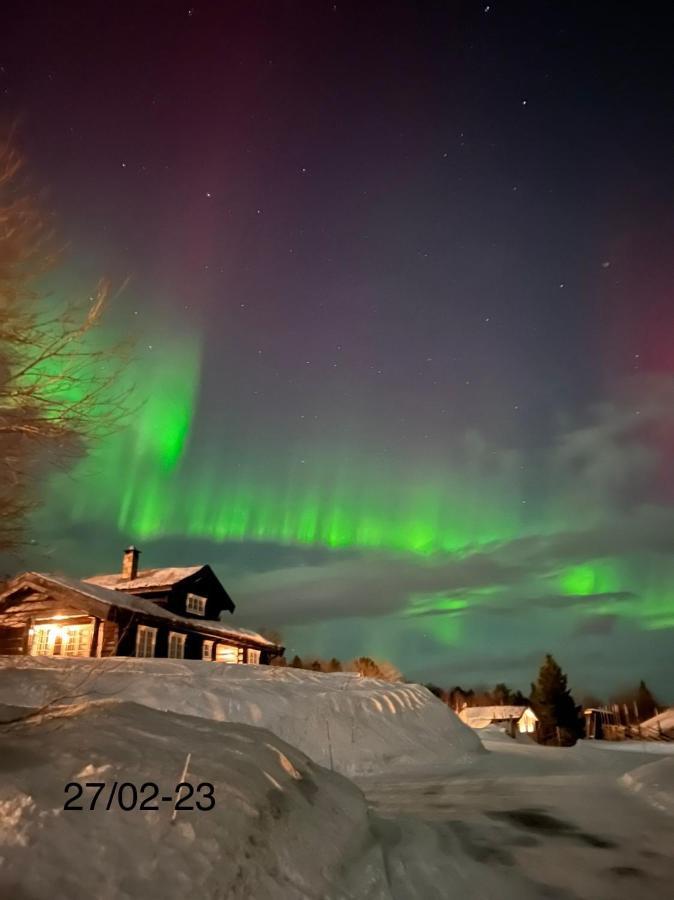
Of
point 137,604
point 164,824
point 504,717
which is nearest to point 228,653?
point 137,604

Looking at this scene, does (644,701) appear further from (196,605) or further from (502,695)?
(196,605)

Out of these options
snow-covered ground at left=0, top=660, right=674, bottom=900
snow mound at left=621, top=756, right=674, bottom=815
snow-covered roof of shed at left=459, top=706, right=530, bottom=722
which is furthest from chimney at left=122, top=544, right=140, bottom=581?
snow-covered roof of shed at left=459, top=706, right=530, bottom=722

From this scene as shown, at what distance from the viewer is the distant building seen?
6906cm

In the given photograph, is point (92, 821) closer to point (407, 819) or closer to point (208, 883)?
point (208, 883)

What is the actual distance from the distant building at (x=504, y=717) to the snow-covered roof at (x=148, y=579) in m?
44.9

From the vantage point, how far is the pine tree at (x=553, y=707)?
63.1 m

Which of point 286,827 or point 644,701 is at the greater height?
point 286,827

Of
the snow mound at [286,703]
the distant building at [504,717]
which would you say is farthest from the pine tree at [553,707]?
A: the snow mound at [286,703]

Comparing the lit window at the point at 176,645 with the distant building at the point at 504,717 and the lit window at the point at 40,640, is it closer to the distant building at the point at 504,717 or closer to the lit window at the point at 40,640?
the lit window at the point at 40,640

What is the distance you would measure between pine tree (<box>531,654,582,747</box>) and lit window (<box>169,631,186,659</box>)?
46178 millimetres

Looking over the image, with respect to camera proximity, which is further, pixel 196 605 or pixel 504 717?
pixel 504 717

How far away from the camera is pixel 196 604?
36.4 meters

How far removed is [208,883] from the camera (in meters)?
3.46

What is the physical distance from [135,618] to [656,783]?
21.7m
